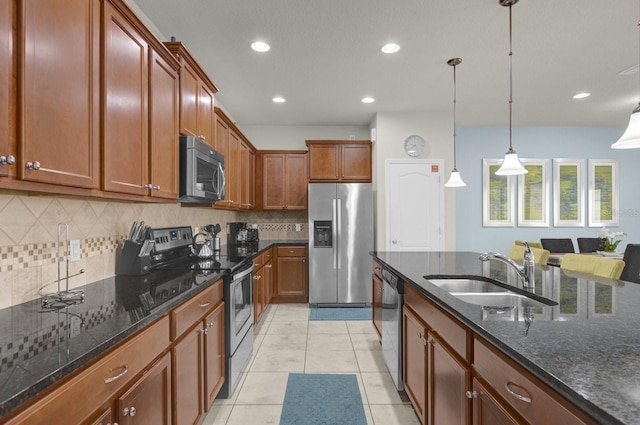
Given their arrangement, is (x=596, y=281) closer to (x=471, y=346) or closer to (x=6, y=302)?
(x=471, y=346)

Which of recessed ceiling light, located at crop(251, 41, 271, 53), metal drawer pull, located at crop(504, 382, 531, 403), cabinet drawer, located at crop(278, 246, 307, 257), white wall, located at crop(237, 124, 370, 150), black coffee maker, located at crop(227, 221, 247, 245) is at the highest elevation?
recessed ceiling light, located at crop(251, 41, 271, 53)

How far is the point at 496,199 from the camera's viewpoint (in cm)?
586

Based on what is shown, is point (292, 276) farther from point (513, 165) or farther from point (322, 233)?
point (513, 165)

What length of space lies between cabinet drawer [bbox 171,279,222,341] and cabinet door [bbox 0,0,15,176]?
0.84m

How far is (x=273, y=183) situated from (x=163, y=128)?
3209 mm

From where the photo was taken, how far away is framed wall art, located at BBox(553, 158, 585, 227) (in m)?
5.85

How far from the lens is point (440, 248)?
4852 millimetres

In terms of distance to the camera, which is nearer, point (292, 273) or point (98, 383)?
point (98, 383)

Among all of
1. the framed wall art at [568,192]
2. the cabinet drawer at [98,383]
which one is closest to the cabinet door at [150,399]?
the cabinet drawer at [98,383]

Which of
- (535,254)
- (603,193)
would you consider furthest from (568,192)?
(535,254)

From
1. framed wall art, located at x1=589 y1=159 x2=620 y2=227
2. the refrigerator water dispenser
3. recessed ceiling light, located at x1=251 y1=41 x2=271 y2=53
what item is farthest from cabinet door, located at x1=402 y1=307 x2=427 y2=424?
framed wall art, located at x1=589 y1=159 x2=620 y2=227

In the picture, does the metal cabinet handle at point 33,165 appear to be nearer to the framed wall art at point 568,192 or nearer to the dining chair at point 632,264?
the dining chair at point 632,264

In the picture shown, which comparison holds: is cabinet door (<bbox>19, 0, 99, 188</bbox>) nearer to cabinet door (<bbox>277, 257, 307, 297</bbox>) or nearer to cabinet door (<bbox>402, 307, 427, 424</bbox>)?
cabinet door (<bbox>402, 307, 427, 424</bbox>)

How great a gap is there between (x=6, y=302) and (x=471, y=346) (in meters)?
1.85
